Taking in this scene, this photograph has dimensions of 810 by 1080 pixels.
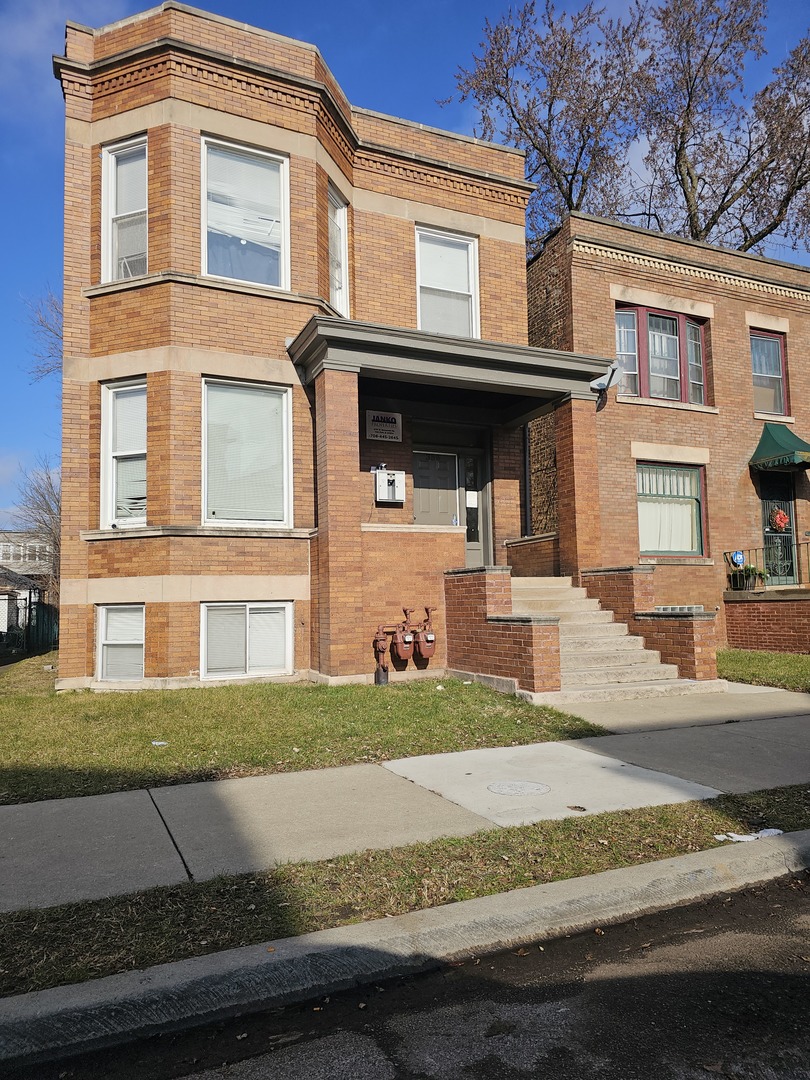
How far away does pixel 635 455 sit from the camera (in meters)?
15.1

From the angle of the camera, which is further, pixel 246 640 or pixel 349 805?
pixel 246 640

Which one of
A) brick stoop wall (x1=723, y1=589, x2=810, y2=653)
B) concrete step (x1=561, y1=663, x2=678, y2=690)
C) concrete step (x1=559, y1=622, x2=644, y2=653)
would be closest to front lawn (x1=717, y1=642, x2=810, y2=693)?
brick stoop wall (x1=723, y1=589, x2=810, y2=653)

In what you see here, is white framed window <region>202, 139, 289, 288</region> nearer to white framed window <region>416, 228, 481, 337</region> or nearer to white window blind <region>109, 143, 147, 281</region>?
white window blind <region>109, 143, 147, 281</region>

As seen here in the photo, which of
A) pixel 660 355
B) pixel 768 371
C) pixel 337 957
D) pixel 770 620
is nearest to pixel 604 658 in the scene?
pixel 770 620

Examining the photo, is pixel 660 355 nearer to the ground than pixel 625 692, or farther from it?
farther from it

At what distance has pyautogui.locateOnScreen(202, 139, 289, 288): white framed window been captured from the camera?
445 inches

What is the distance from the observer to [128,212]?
11453 millimetres

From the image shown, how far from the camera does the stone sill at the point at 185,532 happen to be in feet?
34.3

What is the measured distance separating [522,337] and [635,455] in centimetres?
329

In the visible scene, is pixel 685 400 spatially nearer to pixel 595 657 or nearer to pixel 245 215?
pixel 595 657

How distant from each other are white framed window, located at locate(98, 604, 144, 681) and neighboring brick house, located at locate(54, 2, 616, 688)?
1.3 inches

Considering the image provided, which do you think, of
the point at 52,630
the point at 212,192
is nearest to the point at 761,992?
the point at 212,192

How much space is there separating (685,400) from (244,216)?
31.2ft

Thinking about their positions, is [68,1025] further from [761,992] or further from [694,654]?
[694,654]
